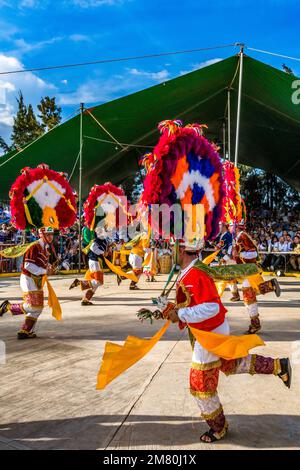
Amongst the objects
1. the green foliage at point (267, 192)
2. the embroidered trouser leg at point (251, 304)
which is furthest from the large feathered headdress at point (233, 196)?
the green foliage at point (267, 192)

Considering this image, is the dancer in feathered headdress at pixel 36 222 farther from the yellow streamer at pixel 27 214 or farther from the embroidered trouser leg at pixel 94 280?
the embroidered trouser leg at pixel 94 280

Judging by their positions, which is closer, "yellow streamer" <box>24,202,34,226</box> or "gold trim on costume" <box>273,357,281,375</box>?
"gold trim on costume" <box>273,357,281,375</box>

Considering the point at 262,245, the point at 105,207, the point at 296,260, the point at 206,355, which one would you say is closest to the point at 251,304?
the point at 206,355

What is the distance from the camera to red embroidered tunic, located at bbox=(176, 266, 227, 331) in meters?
2.89

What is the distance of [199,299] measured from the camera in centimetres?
290

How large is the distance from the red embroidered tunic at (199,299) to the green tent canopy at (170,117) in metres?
10.0

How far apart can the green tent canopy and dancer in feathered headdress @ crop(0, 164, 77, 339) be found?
22.4 feet

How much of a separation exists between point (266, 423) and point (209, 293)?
1.04 m

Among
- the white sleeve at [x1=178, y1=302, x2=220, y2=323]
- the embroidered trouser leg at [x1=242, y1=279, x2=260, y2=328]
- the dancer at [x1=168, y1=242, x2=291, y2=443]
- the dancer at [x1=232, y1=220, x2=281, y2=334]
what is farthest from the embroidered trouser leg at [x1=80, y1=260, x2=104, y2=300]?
the white sleeve at [x1=178, y1=302, x2=220, y2=323]

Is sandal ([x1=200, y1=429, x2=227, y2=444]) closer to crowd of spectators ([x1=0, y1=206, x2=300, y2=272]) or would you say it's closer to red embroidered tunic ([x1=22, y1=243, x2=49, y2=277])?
red embroidered tunic ([x1=22, y1=243, x2=49, y2=277])

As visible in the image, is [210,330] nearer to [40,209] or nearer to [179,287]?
[179,287]

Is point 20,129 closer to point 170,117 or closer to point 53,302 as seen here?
point 170,117

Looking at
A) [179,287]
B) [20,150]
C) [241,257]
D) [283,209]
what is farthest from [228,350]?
[283,209]

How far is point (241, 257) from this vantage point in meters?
6.68
